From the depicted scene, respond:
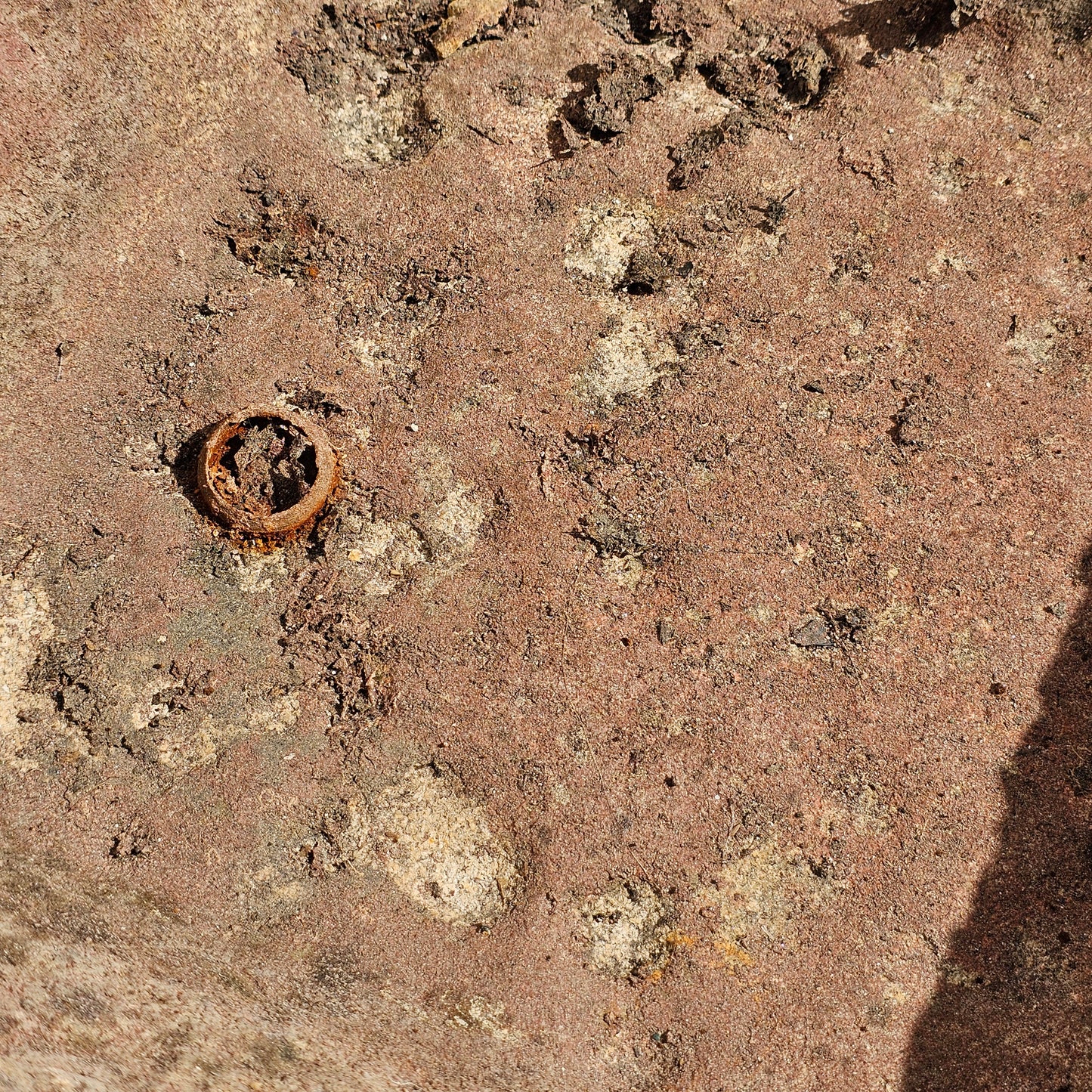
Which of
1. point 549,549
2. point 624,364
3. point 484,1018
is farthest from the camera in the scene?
point 624,364

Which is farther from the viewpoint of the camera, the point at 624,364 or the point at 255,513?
the point at 624,364

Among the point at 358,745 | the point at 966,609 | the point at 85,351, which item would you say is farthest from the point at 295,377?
the point at 966,609

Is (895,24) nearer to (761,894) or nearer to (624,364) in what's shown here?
(624,364)

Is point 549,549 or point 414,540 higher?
point 549,549

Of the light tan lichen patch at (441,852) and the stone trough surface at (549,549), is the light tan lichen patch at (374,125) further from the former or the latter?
the light tan lichen patch at (441,852)

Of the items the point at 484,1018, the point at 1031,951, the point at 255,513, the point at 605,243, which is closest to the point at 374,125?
the point at 605,243

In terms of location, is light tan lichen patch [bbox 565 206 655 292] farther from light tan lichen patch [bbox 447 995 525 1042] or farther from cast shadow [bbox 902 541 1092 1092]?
light tan lichen patch [bbox 447 995 525 1042]

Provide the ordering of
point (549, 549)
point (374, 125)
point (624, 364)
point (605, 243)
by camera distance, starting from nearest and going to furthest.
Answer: point (549, 549) < point (624, 364) < point (605, 243) < point (374, 125)
